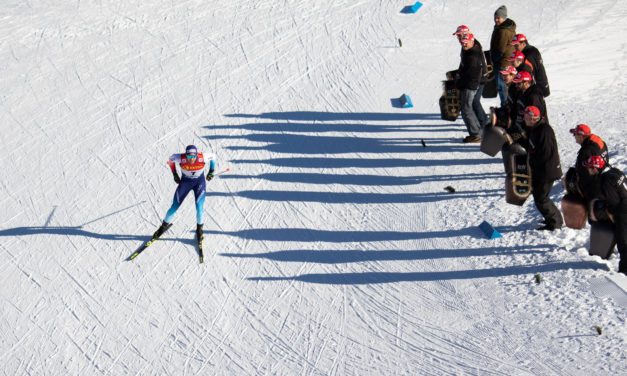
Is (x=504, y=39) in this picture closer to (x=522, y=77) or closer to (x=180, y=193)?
(x=522, y=77)

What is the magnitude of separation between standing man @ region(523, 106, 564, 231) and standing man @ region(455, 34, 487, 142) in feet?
6.09

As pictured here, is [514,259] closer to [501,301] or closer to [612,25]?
[501,301]

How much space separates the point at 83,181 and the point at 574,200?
24.0 feet

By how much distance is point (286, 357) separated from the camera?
26.5 ft

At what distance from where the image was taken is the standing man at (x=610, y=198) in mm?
7445

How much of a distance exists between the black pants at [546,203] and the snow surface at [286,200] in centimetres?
21

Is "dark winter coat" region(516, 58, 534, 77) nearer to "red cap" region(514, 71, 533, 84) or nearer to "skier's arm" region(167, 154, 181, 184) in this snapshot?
"red cap" region(514, 71, 533, 84)

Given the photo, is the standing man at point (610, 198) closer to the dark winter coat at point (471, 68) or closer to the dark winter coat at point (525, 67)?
the dark winter coat at point (525, 67)

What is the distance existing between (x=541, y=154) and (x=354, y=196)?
2.99 metres

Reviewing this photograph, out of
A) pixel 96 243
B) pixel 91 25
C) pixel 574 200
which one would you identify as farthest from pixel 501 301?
pixel 91 25

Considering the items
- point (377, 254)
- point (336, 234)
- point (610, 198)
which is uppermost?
point (610, 198)

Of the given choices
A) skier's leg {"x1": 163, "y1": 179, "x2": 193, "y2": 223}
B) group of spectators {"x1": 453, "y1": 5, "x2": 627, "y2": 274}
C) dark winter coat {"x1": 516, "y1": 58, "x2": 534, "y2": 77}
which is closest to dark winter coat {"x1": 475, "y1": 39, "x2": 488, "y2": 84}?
group of spectators {"x1": 453, "y1": 5, "x2": 627, "y2": 274}

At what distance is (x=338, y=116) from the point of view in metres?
12.2

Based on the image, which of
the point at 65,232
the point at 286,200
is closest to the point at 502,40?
the point at 286,200
